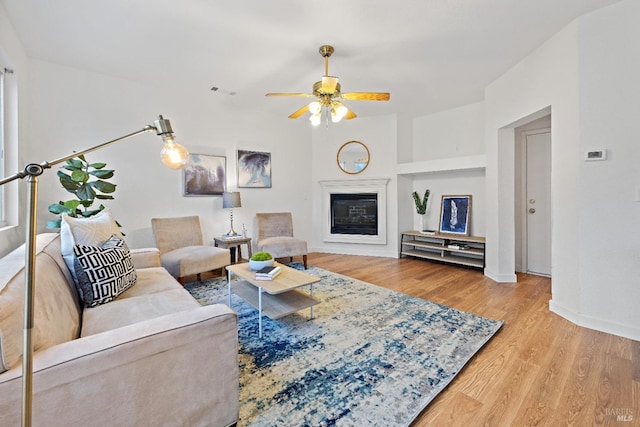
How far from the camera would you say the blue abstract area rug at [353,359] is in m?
1.47

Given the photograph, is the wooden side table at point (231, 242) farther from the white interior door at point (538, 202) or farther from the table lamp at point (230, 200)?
the white interior door at point (538, 202)

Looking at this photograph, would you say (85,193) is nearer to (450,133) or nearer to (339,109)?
(339,109)

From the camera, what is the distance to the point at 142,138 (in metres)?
3.76

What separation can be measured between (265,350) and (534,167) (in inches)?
161

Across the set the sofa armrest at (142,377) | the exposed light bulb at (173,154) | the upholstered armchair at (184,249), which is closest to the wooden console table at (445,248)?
the upholstered armchair at (184,249)

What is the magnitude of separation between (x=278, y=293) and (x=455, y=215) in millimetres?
3535

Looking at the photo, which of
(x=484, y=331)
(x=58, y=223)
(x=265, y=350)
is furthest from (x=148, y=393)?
(x=58, y=223)

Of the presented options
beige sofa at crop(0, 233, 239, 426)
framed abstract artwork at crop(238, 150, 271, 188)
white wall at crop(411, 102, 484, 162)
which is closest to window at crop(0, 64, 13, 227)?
beige sofa at crop(0, 233, 239, 426)

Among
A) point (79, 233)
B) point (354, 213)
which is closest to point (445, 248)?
point (354, 213)

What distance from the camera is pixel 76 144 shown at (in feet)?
11.0

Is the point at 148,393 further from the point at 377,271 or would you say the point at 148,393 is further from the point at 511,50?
the point at 511,50

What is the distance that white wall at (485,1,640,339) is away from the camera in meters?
2.18

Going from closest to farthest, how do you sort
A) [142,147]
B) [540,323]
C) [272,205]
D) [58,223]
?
1. [540,323]
2. [58,223]
3. [142,147]
4. [272,205]

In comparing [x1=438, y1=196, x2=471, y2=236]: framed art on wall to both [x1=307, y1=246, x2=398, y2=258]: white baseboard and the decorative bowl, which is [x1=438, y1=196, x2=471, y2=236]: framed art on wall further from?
the decorative bowl
